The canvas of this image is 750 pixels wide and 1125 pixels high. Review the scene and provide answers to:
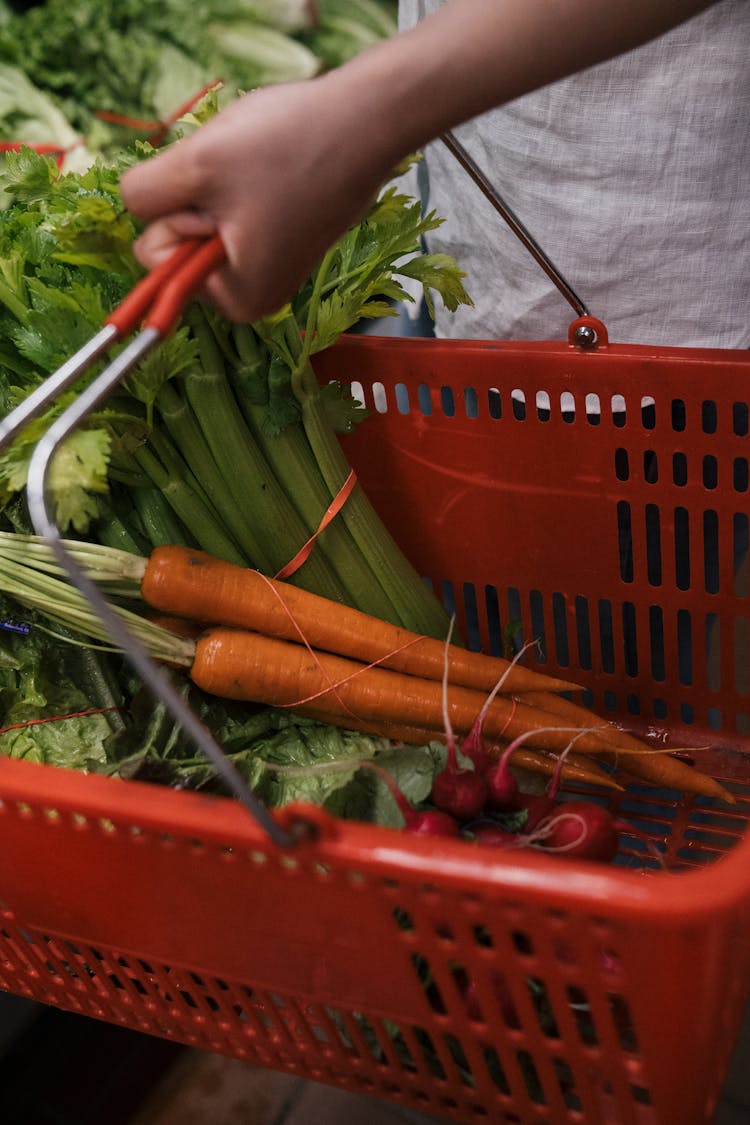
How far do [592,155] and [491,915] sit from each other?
2.61ft

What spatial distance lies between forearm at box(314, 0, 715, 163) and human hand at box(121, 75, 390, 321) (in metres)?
0.01

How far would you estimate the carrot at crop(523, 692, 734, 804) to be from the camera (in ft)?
3.57

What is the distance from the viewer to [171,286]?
613 millimetres

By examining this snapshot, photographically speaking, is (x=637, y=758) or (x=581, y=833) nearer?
(x=581, y=833)

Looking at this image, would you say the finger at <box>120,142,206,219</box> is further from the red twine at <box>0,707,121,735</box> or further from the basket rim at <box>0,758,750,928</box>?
the red twine at <box>0,707,121,735</box>

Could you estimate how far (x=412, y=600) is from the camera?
118 cm

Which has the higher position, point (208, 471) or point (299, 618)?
point (208, 471)

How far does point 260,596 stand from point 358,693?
0.14 meters

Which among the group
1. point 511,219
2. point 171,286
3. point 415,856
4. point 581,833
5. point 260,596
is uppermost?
point 171,286

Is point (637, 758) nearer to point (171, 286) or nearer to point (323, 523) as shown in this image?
point (323, 523)

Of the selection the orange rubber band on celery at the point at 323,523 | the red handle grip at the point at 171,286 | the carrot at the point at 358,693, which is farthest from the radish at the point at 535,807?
the red handle grip at the point at 171,286

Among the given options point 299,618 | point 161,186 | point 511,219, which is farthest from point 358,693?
point 161,186

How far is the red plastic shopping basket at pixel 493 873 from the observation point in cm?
60

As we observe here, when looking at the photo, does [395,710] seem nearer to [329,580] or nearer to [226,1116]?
[329,580]
